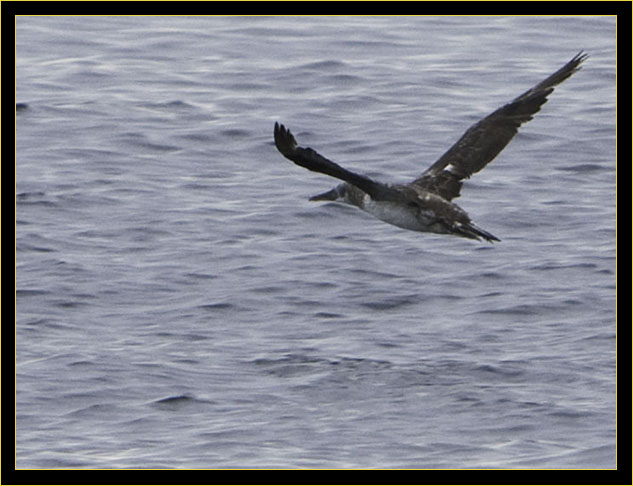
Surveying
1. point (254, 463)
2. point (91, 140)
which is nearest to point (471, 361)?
point (254, 463)

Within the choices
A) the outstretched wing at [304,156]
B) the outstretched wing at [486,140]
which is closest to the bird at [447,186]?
the outstretched wing at [486,140]

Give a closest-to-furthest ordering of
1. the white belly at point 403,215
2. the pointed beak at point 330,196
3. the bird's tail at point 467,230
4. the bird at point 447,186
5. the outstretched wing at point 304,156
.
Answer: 1. the outstretched wing at point 304,156
2. the bird's tail at point 467,230
3. the bird at point 447,186
4. the white belly at point 403,215
5. the pointed beak at point 330,196

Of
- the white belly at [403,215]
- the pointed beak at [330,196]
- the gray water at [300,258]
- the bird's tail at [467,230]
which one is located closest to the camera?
the gray water at [300,258]

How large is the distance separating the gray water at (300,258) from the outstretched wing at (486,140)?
1384mm

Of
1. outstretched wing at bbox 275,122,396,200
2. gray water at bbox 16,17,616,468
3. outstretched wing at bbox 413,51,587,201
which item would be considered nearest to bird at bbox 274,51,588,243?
outstretched wing at bbox 413,51,587,201

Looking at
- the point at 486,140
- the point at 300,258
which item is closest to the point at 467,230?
the point at 486,140

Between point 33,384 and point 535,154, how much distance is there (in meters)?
7.72

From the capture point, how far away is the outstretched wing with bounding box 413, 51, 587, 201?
12.6m

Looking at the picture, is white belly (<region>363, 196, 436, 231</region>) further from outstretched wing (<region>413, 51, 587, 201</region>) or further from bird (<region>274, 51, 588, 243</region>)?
outstretched wing (<region>413, 51, 587, 201</region>)

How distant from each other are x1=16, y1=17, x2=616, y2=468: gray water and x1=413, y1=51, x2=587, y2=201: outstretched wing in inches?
54.5

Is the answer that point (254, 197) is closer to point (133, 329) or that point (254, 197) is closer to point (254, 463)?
point (133, 329)

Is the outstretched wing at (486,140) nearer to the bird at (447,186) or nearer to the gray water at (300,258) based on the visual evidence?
the bird at (447,186)

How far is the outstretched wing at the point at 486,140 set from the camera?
1259cm

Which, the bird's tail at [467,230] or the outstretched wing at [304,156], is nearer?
the outstretched wing at [304,156]
